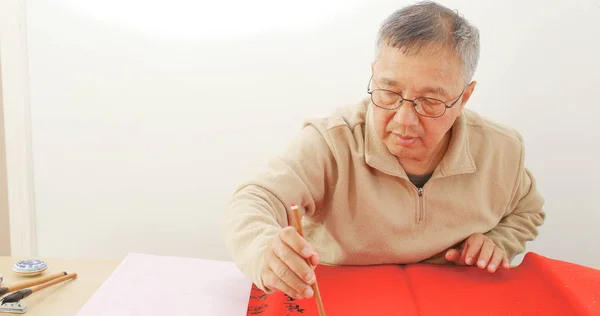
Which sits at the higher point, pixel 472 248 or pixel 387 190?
pixel 387 190

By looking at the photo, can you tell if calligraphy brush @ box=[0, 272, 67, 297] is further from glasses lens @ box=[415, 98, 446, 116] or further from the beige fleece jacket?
glasses lens @ box=[415, 98, 446, 116]

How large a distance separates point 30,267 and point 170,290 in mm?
362

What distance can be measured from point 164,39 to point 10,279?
1.15 meters

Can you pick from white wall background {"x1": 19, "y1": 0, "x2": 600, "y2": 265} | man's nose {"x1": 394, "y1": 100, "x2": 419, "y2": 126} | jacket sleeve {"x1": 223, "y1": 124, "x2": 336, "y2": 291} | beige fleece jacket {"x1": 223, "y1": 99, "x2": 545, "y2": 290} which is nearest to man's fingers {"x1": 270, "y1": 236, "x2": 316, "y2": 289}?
jacket sleeve {"x1": 223, "y1": 124, "x2": 336, "y2": 291}

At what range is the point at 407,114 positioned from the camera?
133 centimetres

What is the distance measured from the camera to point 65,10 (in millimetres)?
2217

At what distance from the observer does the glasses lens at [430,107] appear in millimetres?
1336

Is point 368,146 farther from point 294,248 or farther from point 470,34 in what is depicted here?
point 294,248

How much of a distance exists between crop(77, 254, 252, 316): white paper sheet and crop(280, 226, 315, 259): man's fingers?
1.07 ft

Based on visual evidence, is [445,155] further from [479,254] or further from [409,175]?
[479,254]

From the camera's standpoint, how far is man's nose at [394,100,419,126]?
1.33 meters

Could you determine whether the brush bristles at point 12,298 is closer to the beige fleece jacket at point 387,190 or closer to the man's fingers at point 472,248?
the beige fleece jacket at point 387,190

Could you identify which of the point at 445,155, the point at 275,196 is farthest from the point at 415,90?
the point at 275,196

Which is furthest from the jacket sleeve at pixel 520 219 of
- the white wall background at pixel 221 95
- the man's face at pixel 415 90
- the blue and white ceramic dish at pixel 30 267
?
the blue and white ceramic dish at pixel 30 267
